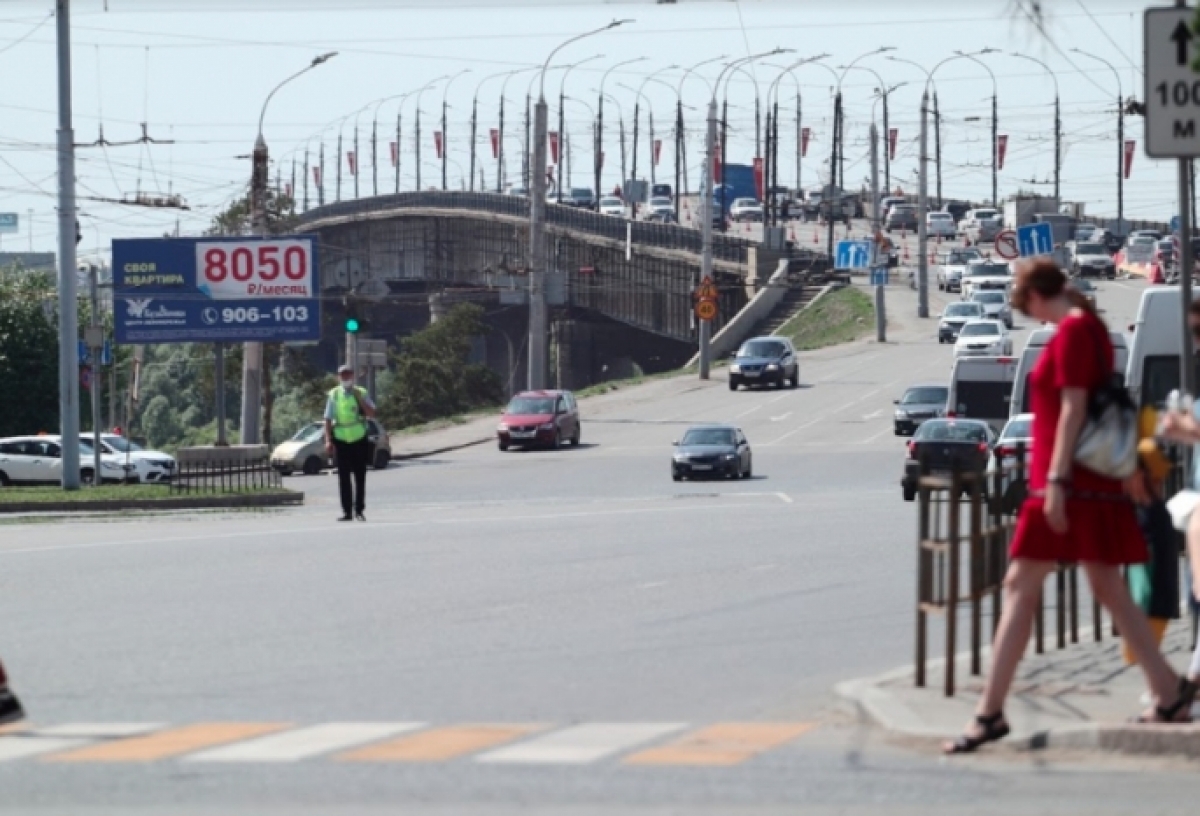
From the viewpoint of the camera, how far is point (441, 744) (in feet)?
31.5

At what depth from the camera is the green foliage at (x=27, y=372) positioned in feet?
301

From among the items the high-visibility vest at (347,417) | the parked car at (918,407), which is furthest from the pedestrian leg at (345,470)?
the parked car at (918,407)

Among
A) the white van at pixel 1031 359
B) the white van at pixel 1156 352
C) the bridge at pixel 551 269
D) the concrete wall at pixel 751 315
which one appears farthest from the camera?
the bridge at pixel 551 269

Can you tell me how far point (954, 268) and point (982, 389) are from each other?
56.1 m

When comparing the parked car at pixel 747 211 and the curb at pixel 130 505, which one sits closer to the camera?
the curb at pixel 130 505

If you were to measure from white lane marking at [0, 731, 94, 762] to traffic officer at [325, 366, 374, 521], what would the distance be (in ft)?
46.3

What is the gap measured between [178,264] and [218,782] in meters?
51.2

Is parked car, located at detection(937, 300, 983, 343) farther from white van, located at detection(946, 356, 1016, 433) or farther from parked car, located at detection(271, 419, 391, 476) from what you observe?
white van, located at detection(946, 356, 1016, 433)

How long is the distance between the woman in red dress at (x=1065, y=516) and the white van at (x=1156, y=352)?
12378 millimetres

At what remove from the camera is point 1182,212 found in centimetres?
1049

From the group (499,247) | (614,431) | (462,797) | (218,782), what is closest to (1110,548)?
(462,797)

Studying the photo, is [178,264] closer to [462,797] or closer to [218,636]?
[218,636]

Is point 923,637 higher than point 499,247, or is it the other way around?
point 499,247

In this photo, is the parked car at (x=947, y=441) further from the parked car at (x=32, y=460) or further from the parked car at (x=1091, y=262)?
the parked car at (x=1091, y=262)
